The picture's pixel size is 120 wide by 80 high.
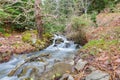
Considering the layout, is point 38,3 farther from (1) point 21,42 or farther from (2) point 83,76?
(2) point 83,76

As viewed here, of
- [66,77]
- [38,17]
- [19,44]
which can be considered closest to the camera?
[66,77]

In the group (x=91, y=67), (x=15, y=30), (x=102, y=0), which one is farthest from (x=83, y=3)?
(x=91, y=67)

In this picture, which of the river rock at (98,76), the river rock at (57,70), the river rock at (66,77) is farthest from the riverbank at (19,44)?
the river rock at (98,76)

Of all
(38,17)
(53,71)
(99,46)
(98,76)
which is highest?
(38,17)

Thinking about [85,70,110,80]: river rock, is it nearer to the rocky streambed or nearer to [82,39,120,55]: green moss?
the rocky streambed

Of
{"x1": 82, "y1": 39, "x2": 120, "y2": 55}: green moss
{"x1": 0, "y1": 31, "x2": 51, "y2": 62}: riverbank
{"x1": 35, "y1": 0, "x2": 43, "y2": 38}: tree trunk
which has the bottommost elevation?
{"x1": 0, "y1": 31, "x2": 51, "y2": 62}: riverbank

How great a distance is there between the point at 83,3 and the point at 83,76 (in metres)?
19.4

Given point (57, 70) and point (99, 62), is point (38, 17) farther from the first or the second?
point (99, 62)

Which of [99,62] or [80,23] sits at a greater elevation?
[99,62]

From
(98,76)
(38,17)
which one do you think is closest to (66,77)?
(98,76)

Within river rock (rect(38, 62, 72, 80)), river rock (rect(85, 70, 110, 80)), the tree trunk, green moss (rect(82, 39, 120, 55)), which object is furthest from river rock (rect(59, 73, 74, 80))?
the tree trunk

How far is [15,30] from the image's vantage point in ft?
48.4

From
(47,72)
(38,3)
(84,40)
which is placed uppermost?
(38,3)

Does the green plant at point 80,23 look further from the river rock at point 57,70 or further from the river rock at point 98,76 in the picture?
the river rock at point 98,76
